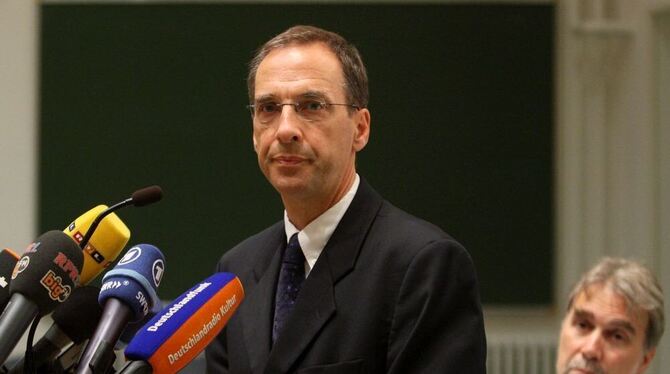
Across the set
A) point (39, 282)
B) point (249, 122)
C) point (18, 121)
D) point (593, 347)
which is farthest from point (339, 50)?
point (18, 121)

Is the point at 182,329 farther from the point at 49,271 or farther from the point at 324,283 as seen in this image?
the point at 324,283

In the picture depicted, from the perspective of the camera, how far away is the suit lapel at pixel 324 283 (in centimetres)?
163

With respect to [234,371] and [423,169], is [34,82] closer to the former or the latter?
[423,169]

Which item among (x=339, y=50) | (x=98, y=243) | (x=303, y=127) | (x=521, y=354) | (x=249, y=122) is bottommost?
(x=521, y=354)

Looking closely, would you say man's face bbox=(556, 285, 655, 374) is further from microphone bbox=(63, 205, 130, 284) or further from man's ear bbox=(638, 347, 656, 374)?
microphone bbox=(63, 205, 130, 284)

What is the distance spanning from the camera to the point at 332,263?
1.71 m

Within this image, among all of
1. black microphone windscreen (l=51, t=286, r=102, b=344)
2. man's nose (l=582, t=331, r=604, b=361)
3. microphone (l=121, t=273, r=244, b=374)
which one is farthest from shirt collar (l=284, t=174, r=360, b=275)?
man's nose (l=582, t=331, r=604, b=361)

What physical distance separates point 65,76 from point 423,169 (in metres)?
1.82

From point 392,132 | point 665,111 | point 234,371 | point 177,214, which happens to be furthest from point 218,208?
point 234,371

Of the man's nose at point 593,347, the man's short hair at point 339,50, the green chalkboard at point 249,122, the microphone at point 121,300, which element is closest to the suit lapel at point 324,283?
the man's short hair at point 339,50

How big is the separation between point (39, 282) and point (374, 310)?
55cm

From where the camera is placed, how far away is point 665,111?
526cm

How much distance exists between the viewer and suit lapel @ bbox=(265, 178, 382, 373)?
5.36ft

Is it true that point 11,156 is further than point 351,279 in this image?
Yes
